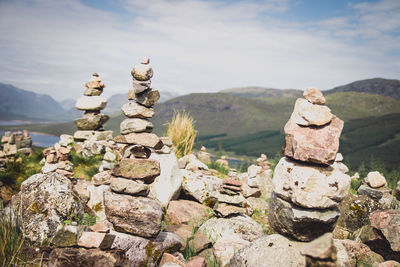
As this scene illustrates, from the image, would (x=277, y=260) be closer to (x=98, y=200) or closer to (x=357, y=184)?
(x=98, y=200)

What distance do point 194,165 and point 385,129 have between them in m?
174

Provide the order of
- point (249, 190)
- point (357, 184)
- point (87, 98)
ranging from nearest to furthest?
1. point (249, 190)
2. point (357, 184)
3. point (87, 98)

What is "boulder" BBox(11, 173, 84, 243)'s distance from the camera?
561 cm

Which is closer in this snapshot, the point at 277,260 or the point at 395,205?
the point at 277,260

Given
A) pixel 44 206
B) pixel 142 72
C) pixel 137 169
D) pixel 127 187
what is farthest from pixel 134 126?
pixel 44 206

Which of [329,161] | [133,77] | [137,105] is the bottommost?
[329,161]

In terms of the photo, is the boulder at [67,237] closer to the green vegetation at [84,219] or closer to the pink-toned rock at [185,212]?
the green vegetation at [84,219]

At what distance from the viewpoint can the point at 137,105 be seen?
694 centimetres

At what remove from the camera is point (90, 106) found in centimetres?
1466

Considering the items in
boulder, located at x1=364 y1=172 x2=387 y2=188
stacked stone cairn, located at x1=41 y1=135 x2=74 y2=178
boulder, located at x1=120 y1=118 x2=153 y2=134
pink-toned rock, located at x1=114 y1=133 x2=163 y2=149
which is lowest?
stacked stone cairn, located at x1=41 y1=135 x2=74 y2=178

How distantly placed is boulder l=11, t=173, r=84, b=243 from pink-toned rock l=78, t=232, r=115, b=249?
1.18 m

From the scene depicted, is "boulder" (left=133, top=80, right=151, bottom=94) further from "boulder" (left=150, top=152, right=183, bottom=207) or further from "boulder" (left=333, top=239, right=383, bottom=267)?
"boulder" (left=333, top=239, right=383, bottom=267)

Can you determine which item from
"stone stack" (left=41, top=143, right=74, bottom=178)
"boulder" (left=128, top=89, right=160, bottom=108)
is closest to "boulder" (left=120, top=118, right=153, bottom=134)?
"boulder" (left=128, top=89, right=160, bottom=108)

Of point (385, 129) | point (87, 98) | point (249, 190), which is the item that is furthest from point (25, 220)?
point (385, 129)
